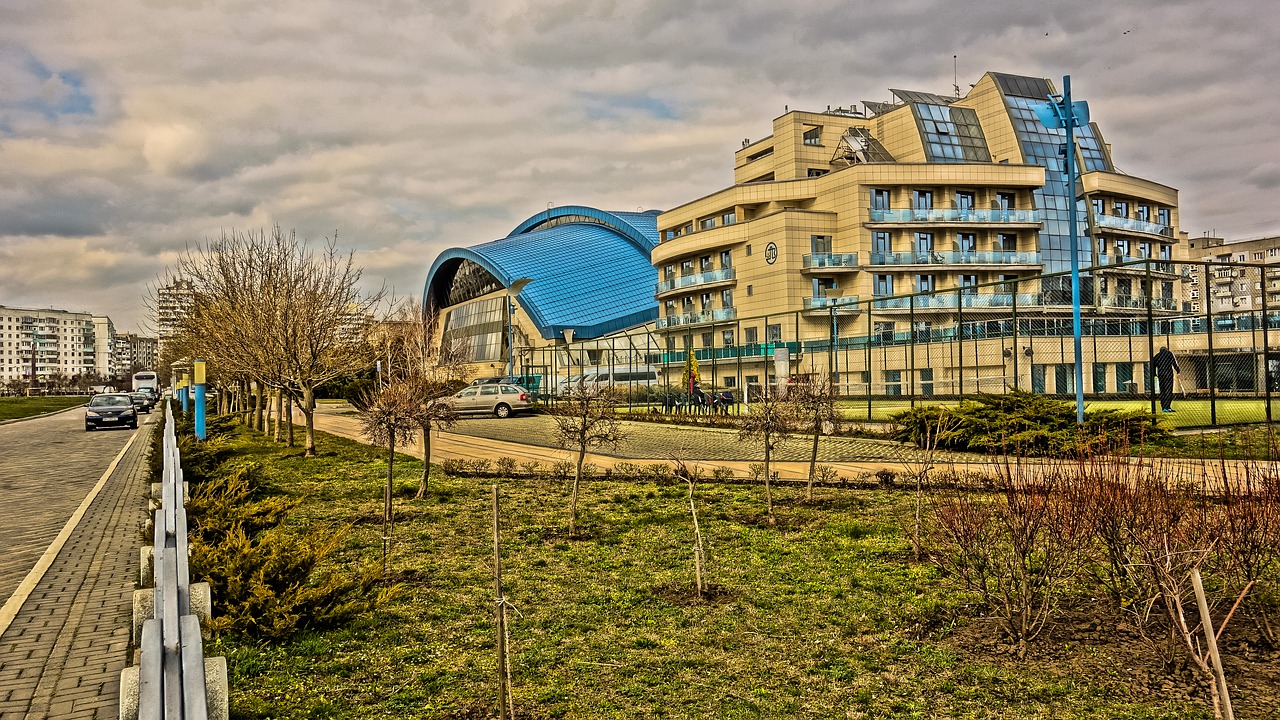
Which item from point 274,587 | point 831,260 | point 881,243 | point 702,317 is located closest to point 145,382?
point 702,317

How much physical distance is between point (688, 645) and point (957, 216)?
57.9m

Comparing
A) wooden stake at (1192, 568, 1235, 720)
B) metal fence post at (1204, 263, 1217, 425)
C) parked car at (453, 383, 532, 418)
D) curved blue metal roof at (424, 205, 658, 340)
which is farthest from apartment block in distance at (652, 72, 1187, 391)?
wooden stake at (1192, 568, 1235, 720)

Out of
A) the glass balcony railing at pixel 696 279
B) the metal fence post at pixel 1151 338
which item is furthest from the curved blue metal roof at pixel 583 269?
the metal fence post at pixel 1151 338

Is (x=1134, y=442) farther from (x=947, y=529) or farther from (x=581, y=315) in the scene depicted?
(x=581, y=315)

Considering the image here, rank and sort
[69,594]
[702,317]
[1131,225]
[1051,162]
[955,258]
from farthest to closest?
[1051,162]
[702,317]
[1131,225]
[955,258]
[69,594]

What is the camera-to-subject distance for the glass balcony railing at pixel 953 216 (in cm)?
5759

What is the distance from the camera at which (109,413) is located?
37.1 metres

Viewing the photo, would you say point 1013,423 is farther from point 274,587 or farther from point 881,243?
point 881,243

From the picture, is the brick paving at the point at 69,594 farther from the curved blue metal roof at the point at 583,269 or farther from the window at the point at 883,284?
the curved blue metal roof at the point at 583,269

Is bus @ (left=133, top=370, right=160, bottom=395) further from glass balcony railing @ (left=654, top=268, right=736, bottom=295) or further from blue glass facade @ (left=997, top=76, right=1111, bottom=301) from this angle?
blue glass facade @ (left=997, top=76, right=1111, bottom=301)

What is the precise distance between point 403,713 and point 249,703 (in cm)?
98

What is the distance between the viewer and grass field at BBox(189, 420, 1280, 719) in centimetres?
489

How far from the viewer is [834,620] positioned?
6340 mm

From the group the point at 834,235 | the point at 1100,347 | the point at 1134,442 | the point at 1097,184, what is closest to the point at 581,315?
the point at 834,235
